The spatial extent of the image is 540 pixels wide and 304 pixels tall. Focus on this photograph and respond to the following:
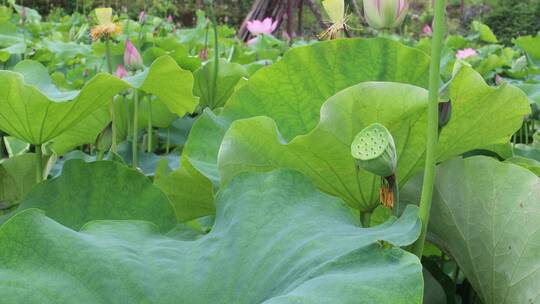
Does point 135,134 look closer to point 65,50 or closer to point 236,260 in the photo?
point 236,260

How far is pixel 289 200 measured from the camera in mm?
542

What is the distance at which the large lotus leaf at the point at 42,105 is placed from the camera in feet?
2.43

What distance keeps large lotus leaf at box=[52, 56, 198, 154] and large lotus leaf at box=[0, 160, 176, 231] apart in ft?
0.40

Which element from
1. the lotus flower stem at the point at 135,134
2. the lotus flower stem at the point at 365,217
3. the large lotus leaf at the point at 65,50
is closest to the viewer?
the lotus flower stem at the point at 365,217

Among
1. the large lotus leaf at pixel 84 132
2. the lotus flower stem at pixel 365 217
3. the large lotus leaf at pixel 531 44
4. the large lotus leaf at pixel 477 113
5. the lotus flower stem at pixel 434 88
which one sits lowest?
the large lotus leaf at pixel 531 44

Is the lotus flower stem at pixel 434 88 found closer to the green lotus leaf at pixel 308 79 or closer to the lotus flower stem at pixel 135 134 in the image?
the green lotus leaf at pixel 308 79

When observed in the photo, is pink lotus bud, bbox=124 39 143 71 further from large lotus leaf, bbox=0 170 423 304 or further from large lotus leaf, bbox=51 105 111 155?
large lotus leaf, bbox=0 170 423 304

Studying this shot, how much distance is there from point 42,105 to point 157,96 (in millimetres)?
198

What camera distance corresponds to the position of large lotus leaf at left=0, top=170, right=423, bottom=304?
0.43 meters

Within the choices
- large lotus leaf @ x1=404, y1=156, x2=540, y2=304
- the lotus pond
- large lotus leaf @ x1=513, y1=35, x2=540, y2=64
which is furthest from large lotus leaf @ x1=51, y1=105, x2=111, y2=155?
large lotus leaf @ x1=513, y1=35, x2=540, y2=64

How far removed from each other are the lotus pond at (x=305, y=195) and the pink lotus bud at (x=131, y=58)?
296 mm

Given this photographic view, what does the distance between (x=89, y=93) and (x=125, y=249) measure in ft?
0.96

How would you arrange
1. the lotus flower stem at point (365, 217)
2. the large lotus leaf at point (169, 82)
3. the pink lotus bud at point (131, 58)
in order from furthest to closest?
1. the pink lotus bud at point (131, 58)
2. the large lotus leaf at point (169, 82)
3. the lotus flower stem at point (365, 217)

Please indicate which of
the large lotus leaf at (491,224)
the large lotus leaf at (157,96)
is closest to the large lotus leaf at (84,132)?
the large lotus leaf at (157,96)
